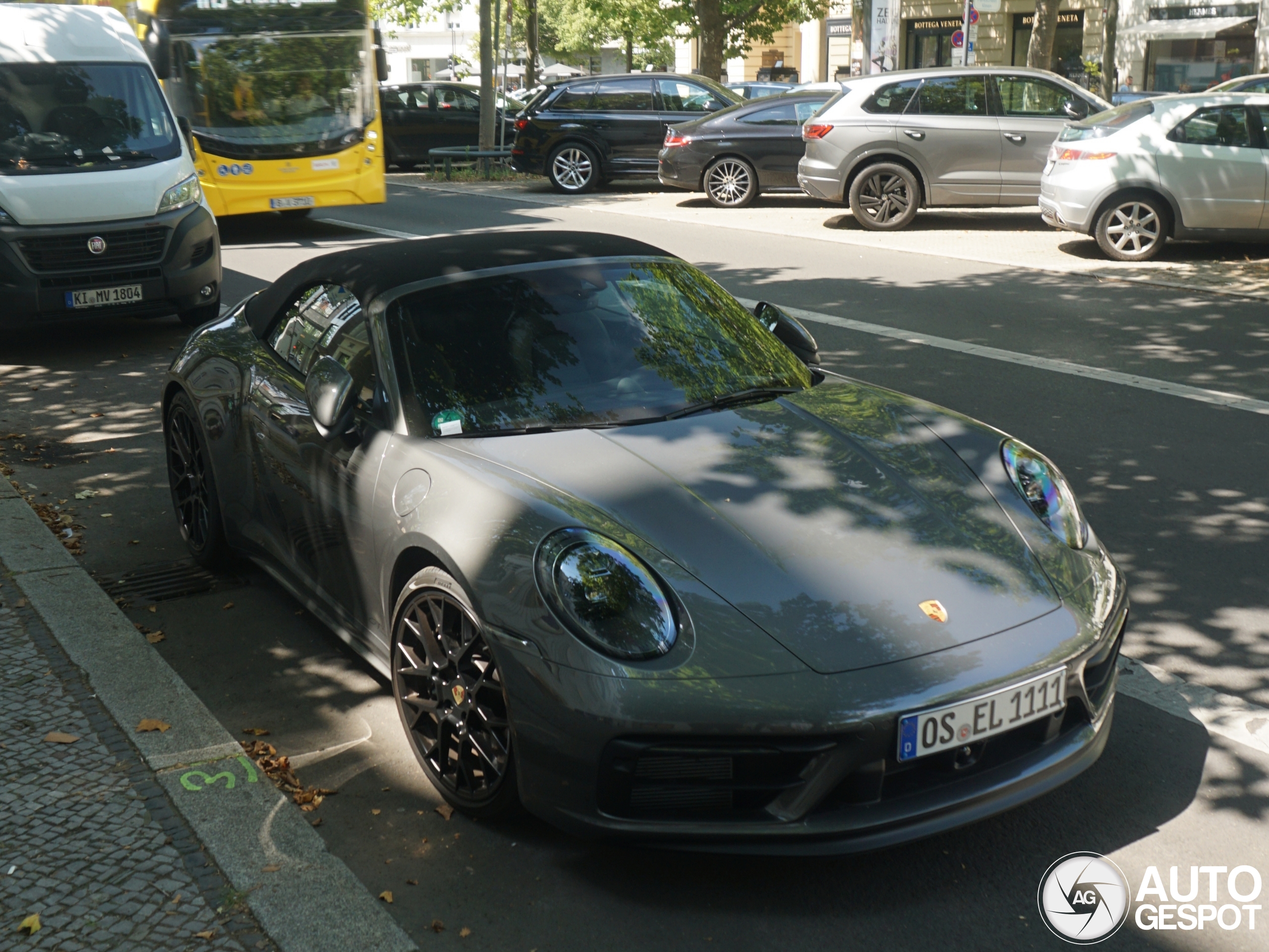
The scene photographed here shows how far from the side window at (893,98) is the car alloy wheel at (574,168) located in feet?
21.7

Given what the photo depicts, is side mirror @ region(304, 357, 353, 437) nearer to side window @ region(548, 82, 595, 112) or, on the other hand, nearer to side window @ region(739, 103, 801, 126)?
side window @ region(739, 103, 801, 126)

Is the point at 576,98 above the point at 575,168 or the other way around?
above

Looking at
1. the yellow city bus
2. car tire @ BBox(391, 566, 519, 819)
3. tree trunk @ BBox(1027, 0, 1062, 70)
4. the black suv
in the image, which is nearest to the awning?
tree trunk @ BBox(1027, 0, 1062, 70)

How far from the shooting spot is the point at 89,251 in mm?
9367

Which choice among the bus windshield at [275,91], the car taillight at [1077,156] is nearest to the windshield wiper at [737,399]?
the car taillight at [1077,156]

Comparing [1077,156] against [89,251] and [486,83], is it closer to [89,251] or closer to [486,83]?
[89,251]

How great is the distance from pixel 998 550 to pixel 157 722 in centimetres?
253

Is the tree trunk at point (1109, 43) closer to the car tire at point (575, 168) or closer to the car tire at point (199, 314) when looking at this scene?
A: the car tire at point (575, 168)

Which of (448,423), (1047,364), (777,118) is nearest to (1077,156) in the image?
(1047,364)

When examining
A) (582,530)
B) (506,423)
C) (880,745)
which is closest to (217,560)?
(506,423)

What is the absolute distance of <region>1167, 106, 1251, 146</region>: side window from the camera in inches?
484

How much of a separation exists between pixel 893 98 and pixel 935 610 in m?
13.1

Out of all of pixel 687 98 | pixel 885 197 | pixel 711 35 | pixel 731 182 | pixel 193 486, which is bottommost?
pixel 193 486

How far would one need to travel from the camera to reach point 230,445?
495 cm
